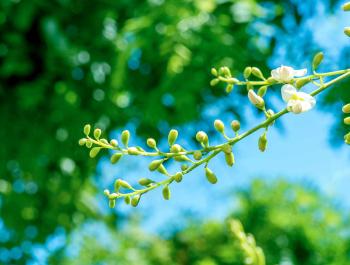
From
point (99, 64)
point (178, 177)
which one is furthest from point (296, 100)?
point (99, 64)

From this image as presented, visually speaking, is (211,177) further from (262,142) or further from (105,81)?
(105,81)

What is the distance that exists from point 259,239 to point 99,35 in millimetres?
4008

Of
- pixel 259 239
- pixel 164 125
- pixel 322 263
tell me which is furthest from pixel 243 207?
pixel 164 125

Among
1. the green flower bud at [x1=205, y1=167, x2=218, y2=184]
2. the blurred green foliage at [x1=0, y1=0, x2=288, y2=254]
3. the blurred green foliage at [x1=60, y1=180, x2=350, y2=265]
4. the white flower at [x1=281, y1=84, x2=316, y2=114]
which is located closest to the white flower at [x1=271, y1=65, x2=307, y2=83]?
the white flower at [x1=281, y1=84, x2=316, y2=114]

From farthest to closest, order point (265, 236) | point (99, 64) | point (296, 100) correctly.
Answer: point (265, 236) → point (99, 64) → point (296, 100)

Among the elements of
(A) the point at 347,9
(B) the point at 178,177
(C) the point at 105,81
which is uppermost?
(C) the point at 105,81

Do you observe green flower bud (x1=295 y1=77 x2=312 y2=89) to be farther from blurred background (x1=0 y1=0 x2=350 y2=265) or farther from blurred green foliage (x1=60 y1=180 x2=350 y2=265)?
blurred green foliage (x1=60 y1=180 x2=350 y2=265)

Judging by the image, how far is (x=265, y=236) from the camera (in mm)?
6289

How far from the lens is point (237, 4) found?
8.56ft

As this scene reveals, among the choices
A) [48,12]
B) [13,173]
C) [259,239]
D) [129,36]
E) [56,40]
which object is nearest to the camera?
[129,36]

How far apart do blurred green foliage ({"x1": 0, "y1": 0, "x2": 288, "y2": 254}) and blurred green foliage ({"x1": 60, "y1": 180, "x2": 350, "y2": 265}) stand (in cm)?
230

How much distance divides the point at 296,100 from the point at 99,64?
2.24 metres

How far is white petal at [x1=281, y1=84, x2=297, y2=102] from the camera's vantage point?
2.07ft

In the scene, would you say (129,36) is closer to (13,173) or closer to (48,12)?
(48,12)
